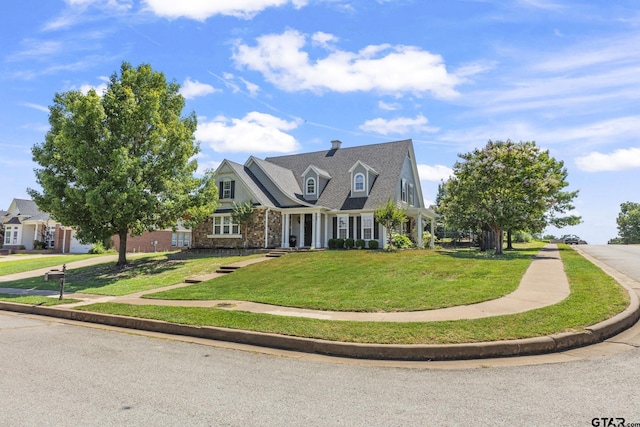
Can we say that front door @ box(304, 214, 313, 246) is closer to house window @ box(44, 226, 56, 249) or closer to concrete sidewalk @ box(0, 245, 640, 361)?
concrete sidewalk @ box(0, 245, 640, 361)

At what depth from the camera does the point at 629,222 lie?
313ft

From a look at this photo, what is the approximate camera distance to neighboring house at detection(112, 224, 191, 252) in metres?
40.8

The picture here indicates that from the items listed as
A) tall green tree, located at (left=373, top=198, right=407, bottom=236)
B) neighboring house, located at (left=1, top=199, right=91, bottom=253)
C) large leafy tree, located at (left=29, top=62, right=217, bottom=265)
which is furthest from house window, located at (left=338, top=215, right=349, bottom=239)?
neighboring house, located at (left=1, top=199, right=91, bottom=253)

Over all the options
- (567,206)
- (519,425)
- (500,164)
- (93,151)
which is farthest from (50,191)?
(567,206)

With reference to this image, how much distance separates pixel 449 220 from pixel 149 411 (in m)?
25.7

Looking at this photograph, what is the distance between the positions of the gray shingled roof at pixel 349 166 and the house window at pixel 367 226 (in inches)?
26.5

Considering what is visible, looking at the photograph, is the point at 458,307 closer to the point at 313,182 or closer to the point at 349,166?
the point at 313,182

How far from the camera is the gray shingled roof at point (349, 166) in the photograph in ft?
91.9

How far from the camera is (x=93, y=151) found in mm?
18719

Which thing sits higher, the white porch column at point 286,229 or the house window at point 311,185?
the house window at point 311,185

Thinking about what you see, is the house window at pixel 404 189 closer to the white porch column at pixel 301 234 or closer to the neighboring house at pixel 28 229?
the white porch column at pixel 301 234

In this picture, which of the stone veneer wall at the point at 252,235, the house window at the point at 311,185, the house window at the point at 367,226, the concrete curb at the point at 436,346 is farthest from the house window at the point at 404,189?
the concrete curb at the point at 436,346

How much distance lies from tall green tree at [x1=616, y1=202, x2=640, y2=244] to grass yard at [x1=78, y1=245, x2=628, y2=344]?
334 feet

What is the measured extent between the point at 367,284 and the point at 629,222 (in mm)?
108675
